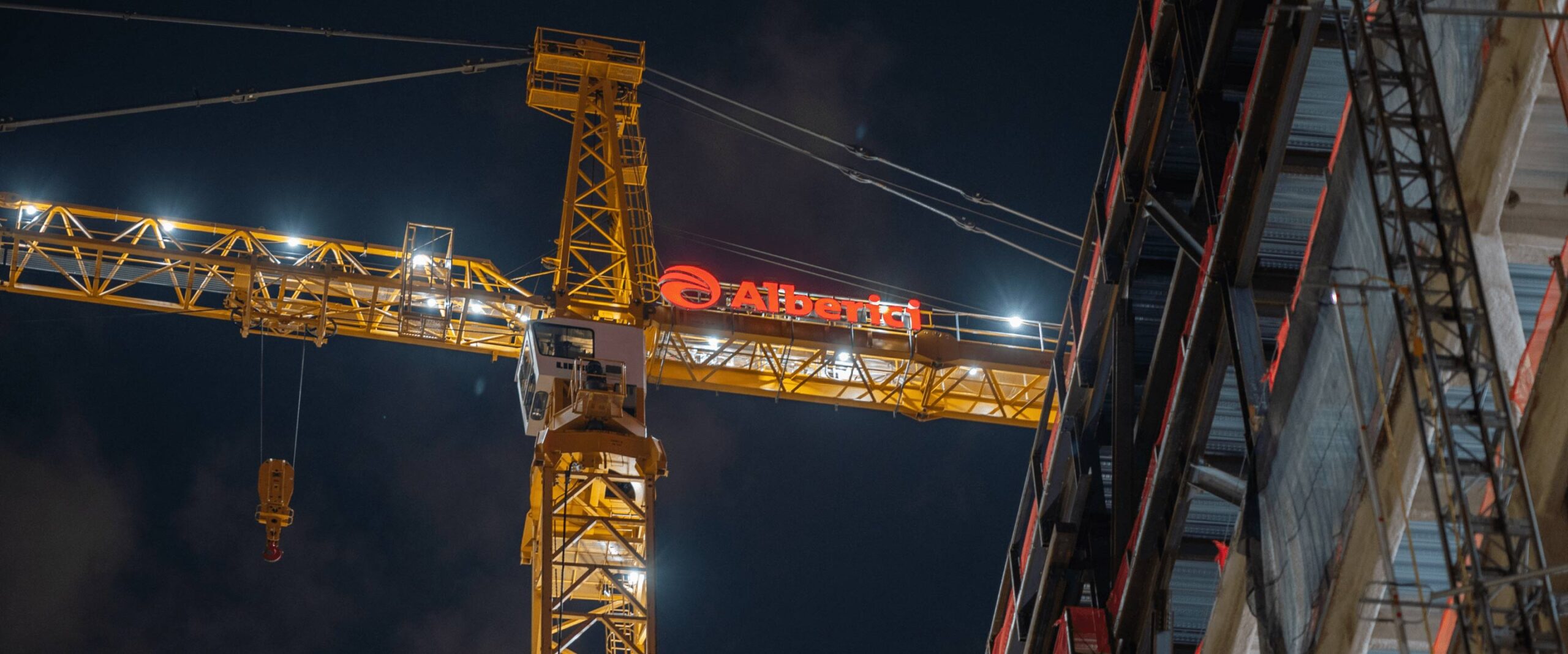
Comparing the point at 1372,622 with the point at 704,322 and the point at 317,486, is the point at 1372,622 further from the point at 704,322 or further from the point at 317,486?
the point at 317,486

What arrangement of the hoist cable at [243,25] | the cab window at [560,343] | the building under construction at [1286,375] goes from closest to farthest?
the building under construction at [1286,375] → the cab window at [560,343] → the hoist cable at [243,25]

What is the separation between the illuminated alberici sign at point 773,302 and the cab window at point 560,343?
6.76 m

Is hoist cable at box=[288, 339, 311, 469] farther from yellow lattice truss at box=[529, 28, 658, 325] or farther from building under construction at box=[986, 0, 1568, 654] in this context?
building under construction at box=[986, 0, 1568, 654]

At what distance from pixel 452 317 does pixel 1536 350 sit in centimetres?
3175

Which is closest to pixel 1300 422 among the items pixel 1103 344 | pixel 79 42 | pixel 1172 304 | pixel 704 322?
pixel 1172 304

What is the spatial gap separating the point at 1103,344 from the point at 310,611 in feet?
135

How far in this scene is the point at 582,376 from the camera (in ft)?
110

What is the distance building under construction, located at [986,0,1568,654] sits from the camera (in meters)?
13.1

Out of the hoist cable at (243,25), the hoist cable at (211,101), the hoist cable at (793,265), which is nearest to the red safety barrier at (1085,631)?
the hoist cable at (211,101)

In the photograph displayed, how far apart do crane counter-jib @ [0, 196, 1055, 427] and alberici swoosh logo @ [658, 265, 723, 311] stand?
0.44 m

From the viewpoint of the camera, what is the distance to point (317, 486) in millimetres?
59219

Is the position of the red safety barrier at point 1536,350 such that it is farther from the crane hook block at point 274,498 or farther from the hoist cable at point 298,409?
the hoist cable at point 298,409

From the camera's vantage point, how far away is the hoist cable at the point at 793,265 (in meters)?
54.5

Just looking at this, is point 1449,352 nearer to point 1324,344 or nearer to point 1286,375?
point 1324,344
